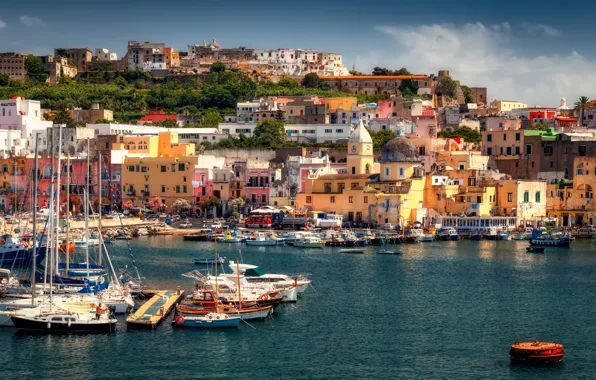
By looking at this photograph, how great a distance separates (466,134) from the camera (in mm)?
85938

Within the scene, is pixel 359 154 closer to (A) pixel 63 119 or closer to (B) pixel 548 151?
(B) pixel 548 151

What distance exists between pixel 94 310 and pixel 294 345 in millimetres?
6515

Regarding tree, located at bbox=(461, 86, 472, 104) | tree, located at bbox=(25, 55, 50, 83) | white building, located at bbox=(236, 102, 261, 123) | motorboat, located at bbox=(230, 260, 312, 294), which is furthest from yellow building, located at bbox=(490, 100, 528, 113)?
motorboat, located at bbox=(230, 260, 312, 294)

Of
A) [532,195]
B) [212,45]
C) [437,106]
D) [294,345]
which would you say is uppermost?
[212,45]

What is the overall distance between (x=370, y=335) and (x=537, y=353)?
5.74 meters

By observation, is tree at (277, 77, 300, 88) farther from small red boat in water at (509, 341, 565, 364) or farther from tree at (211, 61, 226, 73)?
small red boat in water at (509, 341, 565, 364)

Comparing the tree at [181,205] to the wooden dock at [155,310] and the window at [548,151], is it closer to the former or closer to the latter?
the window at [548,151]

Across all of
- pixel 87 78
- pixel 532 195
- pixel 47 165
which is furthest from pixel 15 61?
pixel 532 195

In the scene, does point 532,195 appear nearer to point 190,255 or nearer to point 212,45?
point 190,255

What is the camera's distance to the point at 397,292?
42812 mm

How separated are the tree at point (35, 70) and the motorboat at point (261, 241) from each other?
51521 mm

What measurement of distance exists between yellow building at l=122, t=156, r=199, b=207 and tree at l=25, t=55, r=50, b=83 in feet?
116

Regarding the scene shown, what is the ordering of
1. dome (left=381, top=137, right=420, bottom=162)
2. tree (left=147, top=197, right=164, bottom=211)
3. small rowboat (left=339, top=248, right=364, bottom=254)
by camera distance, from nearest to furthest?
small rowboat (left=339, top=248, right=364, bottom=254) → dome (left=381, top=137, right=420, bottom=162) → tree (left=147, top=197, right=164, bottom=211)

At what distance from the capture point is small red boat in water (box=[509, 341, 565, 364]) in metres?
30.8
